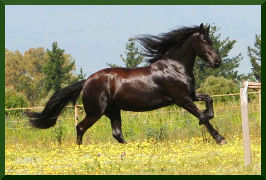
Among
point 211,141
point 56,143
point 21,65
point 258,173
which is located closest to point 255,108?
point 211,141

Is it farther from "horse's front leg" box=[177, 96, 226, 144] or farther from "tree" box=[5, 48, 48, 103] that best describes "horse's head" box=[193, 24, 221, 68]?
"tree" box=[5, 48, 48, 103]

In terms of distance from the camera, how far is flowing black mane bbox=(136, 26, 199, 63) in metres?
11.0

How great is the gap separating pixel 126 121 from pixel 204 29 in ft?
15.6

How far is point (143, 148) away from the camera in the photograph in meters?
9.55

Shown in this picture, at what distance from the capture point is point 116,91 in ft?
36.2

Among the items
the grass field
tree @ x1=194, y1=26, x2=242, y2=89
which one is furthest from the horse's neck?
tree @ x1=194, y1=26, x2=242, y2=89

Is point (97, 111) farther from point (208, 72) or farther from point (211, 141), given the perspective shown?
point (208, 72)

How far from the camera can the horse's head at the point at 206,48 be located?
418 inches

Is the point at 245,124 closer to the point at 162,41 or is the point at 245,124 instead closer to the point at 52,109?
the point at 162,41

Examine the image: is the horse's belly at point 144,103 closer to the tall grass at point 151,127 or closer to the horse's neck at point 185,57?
the horse's neck at point 185,57

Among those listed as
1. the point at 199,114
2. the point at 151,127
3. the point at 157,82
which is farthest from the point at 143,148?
the point at 151,127

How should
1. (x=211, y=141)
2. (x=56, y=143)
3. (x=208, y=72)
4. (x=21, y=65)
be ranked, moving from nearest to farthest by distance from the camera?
1. (x=211, y=141)
2. (x=56, y=143)
3. (x=208, y=72)
4. (x=21, y=65)

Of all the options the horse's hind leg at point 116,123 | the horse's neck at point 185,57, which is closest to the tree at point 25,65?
the horse's hind leg at point 116,123

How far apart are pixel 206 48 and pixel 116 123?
267 cm
